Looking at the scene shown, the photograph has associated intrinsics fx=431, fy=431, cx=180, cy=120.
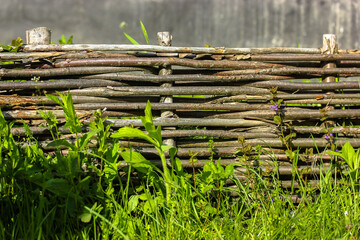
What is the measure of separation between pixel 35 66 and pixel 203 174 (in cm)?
136

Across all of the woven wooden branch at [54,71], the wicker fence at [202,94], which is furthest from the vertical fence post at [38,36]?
the woven wooden branch at [54,71]

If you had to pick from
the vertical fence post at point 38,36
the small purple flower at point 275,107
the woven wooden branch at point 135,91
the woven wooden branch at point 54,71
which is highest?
the vertical fence post at point 38,36

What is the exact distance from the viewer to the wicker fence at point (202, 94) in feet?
9.33

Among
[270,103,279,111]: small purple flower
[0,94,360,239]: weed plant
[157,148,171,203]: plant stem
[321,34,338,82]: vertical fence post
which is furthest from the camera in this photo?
[321,34,338,82]: vertical fence post

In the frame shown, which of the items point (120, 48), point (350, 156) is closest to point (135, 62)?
point (120, 48)

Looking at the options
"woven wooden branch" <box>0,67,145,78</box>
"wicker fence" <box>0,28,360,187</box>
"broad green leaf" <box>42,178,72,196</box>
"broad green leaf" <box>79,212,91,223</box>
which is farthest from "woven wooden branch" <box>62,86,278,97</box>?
"broad green leaf" <box>79,212,91,223</box>

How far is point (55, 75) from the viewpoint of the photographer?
9.36 feet

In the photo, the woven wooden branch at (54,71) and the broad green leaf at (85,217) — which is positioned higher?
the woven wooden branch at (54,71)

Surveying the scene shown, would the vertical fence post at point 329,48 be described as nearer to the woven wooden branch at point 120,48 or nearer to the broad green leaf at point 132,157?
the woven wooden branch at point 120,48

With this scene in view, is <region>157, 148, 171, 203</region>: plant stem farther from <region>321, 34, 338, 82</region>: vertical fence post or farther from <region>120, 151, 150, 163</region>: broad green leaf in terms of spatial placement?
<region>321, 34, 338, 82</region>: vertical fence post

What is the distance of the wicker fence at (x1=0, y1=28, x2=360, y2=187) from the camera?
284cm

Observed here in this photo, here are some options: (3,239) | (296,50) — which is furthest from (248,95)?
(3,239)

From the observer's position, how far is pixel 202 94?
2.91m

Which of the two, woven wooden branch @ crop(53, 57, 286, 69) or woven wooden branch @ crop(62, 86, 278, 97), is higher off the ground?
woven wooden branch @ crop(53, 57, 286, 69)
